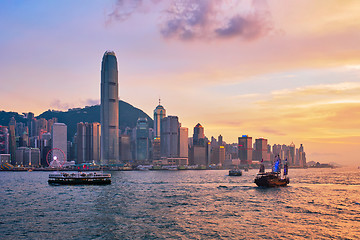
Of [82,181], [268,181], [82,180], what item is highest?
[82,180]

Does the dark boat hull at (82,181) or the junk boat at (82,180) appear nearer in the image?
the dark boat hull at (82,181)

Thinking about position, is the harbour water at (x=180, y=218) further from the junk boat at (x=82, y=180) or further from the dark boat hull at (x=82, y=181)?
the junk boat at (x=82, y=180)

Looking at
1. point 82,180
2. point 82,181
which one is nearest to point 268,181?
point 82,181

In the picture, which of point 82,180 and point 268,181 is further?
point 82,180

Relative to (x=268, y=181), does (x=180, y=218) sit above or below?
above

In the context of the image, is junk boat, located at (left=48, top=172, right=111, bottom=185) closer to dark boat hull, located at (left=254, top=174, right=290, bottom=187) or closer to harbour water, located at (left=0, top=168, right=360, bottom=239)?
harbour water, located at (left=0, top=168, right=360, bottom=239)

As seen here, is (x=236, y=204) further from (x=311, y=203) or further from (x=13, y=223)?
(x=13, y=223)

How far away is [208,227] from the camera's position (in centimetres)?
6781

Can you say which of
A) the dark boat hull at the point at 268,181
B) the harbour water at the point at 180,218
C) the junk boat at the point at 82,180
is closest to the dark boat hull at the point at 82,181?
the junk boat at the point at 82,180

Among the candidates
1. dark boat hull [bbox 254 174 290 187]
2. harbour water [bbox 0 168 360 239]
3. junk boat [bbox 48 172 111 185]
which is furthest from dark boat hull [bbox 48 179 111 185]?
dark boat hull [bbox 254 174 290 187]

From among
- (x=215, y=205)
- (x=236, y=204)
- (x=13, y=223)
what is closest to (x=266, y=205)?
(x=236, y=204)

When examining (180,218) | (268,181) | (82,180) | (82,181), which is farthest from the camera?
(82,180)

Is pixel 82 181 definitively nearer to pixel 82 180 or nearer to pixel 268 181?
pixel 82 180

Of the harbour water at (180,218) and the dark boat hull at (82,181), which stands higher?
the harbour water at (180,218)
